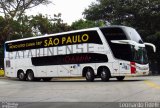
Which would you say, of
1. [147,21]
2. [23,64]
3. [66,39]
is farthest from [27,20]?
[66,39]

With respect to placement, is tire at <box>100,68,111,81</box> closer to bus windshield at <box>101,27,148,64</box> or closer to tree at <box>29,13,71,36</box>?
bus windshield at <box>101,27,148,64</box>

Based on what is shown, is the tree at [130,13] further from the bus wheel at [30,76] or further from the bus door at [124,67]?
the bus door at [124,67]

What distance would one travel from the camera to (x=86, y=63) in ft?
96.5

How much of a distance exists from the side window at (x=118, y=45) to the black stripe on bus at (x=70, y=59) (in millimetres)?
878

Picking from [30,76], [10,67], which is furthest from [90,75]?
[10,67]

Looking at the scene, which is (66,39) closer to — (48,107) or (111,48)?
(111,48)

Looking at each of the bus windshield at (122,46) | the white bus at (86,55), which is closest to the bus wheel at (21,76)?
the white bus at (86,55)

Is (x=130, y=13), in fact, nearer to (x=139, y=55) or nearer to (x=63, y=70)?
(x=63, y=70)

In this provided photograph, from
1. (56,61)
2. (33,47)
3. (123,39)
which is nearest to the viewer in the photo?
(123,39)

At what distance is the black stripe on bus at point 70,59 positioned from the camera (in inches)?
1126

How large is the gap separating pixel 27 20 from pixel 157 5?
66.8 feet

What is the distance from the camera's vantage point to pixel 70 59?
30.7 m

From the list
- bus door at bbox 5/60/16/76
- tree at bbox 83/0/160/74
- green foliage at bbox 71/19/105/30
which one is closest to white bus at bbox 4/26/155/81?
bus door at bbox 5/60/16/76

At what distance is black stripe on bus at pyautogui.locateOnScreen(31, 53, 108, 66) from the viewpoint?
2860cm
